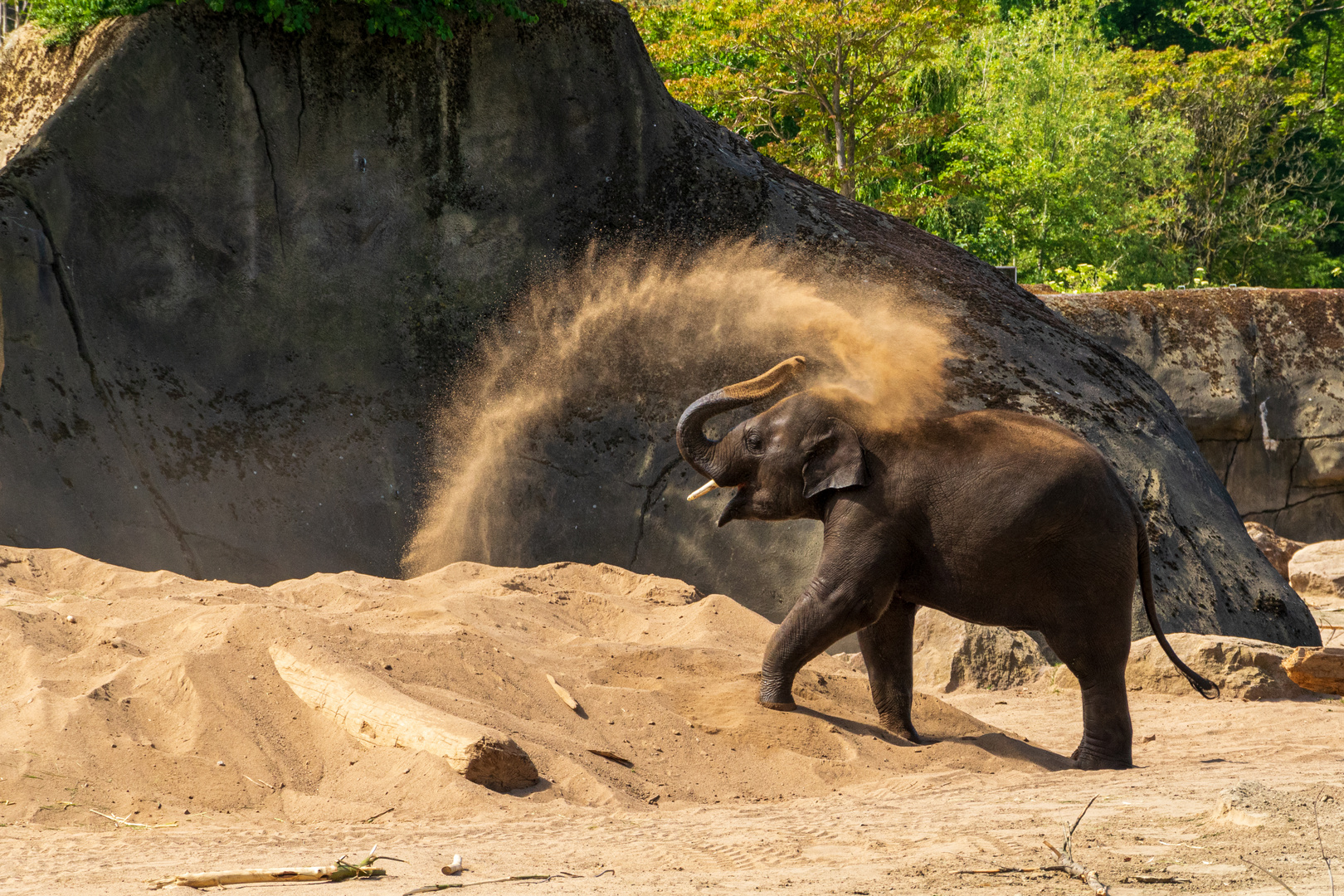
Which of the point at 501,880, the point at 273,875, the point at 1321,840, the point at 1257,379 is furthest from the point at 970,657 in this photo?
the point at 1257,379

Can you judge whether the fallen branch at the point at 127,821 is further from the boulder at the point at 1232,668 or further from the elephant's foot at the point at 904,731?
the boulder at the point at 1232,668

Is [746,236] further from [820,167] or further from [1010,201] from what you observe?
[1010,201]

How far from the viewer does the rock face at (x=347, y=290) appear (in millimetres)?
6977

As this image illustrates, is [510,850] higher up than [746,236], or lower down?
lower down

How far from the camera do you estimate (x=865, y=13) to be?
61.4 ft

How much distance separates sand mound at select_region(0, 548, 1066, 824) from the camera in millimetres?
3627

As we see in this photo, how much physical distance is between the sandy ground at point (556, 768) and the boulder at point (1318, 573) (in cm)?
584

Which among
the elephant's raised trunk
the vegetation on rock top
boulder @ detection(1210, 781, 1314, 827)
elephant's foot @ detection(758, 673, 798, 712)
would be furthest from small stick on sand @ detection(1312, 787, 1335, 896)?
the vegetation on rock top

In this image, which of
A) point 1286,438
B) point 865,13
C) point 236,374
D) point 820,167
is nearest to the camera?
point 236,374

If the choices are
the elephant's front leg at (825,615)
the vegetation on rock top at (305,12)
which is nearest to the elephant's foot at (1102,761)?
the elephant's front leg at (825,615)

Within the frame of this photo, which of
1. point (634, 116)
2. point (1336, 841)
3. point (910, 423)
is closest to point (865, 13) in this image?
point (634, 116)

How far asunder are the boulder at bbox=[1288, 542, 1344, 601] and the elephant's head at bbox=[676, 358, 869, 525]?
7795mm

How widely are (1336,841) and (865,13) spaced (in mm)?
17396

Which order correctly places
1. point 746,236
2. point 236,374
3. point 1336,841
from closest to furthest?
point 1336,841 → point 236,374 → point 746,236
